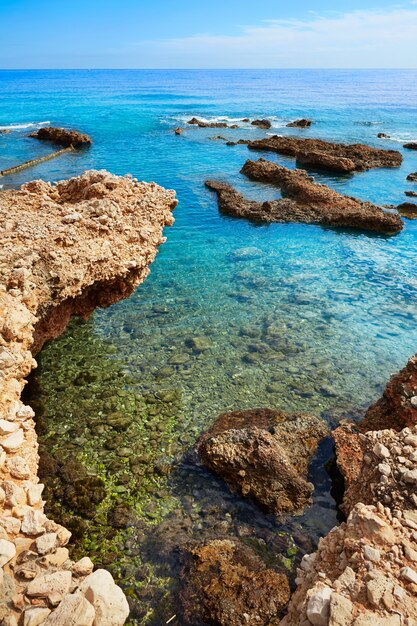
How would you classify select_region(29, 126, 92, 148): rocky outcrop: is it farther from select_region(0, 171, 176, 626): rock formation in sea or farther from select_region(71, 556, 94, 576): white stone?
select_region(71, 556, 94, 576): white stone

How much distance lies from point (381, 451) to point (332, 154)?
38.2 metres

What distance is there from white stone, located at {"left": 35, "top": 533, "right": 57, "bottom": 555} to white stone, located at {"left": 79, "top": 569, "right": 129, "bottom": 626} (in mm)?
621

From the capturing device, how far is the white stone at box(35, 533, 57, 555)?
4.81m

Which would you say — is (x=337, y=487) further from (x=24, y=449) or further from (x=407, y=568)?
(x=24, y=449)

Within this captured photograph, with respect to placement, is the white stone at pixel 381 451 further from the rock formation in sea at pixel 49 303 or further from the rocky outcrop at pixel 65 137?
the rocky outcrop at pixel 65 137

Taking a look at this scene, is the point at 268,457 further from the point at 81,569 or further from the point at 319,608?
the point at 81,569

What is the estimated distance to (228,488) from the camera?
353 inches

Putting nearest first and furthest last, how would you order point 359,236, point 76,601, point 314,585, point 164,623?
point 76,601, point 314,585, point 164,623, point 359,236

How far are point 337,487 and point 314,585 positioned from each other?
4.86 m

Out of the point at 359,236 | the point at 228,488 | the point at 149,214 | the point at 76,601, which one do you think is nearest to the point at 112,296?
the point at 149,214

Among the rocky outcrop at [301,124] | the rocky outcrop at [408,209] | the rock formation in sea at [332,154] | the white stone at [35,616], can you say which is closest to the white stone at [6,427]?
the white stone at [35,616]

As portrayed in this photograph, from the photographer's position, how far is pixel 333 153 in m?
39.6

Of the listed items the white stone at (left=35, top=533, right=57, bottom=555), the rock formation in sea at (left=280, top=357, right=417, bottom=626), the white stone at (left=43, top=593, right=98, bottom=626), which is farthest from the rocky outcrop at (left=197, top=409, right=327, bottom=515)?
the white stone at (left=43, top=593, right=98, bottom=626)

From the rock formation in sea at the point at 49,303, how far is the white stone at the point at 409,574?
9.26 feet
